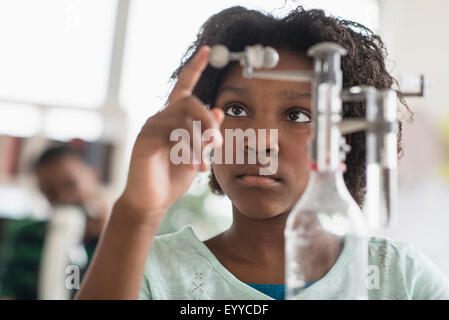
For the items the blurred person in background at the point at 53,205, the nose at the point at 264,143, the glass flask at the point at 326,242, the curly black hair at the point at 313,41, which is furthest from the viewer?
the blurred person in background at the point at 53,205

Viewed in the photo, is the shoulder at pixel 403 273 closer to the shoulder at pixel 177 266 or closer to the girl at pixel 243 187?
the girl at pixel 243 187

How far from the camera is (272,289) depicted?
798mm

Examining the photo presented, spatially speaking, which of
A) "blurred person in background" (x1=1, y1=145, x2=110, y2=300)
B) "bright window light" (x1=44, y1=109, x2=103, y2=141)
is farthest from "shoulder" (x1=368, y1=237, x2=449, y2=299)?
"bright window light" (x1=44, y1=109, x2=103, y2=141)

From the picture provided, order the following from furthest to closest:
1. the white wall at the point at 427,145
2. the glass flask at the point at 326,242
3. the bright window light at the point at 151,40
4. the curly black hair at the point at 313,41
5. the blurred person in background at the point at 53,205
→ the bright window light at the point at 151,40 < the white wall at the point at 427,145 < the blurred person in background at the point at 53,205 < the curly black hair at the point at 313,41 < the glass flask at the point at 326,242

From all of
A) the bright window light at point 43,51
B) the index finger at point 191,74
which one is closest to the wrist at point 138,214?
the index finger at point 191,74

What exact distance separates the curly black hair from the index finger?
A: 0.33 metres

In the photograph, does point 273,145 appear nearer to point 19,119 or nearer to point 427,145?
point 427,145

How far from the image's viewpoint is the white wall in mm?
2369

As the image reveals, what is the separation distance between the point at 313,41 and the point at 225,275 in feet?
1.31

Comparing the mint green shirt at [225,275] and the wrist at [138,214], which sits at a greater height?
the wrist at [138,214]

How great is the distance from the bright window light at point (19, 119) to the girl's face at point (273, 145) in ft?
6.86

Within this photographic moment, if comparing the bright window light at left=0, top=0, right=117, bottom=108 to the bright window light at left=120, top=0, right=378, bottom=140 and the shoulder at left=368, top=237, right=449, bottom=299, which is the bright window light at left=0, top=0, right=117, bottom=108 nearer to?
the bright window light at left=120, top=0, right=378, bottom=140

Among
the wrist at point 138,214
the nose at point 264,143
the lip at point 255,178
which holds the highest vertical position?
the nose at point 264,143

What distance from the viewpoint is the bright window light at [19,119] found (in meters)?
2.66
